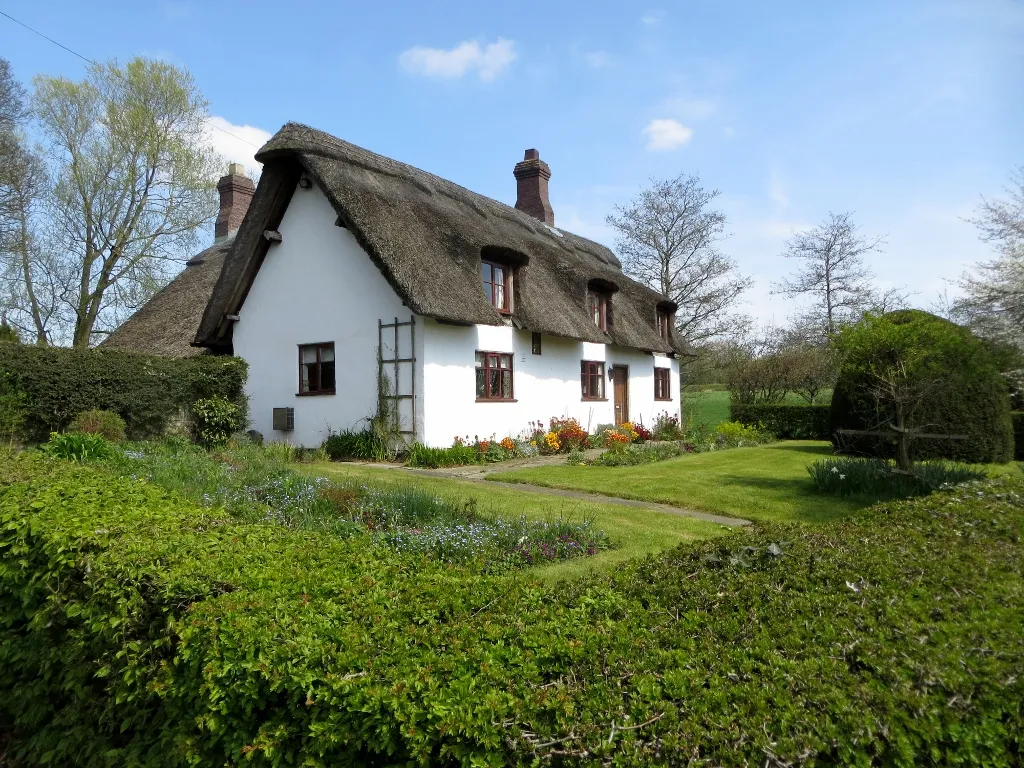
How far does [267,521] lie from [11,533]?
165 centimetres

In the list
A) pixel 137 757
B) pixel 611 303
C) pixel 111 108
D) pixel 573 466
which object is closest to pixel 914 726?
pixel 137 757

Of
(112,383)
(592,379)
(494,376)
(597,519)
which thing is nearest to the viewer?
(597,519)

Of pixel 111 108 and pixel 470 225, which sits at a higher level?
pixel 111 108

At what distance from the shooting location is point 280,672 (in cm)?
230

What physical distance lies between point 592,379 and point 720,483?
9.49 meters

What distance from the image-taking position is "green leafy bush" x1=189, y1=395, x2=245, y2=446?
46.4 feet

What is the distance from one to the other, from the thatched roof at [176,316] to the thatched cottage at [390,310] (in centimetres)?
10

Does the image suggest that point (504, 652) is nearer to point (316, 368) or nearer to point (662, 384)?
point (316, 368)

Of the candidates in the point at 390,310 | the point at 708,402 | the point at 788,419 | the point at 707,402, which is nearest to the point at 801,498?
the point at 390,310

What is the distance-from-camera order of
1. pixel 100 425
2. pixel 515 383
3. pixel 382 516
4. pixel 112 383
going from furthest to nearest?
pixel 515 383 < pixel 112 383 < pixel 100 425 < pixel 382 516

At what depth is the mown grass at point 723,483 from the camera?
8.65 m

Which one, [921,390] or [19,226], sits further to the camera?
[19,226]

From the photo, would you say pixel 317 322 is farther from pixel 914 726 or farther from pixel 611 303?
pixel 914 726

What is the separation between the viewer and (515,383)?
16438 mm
